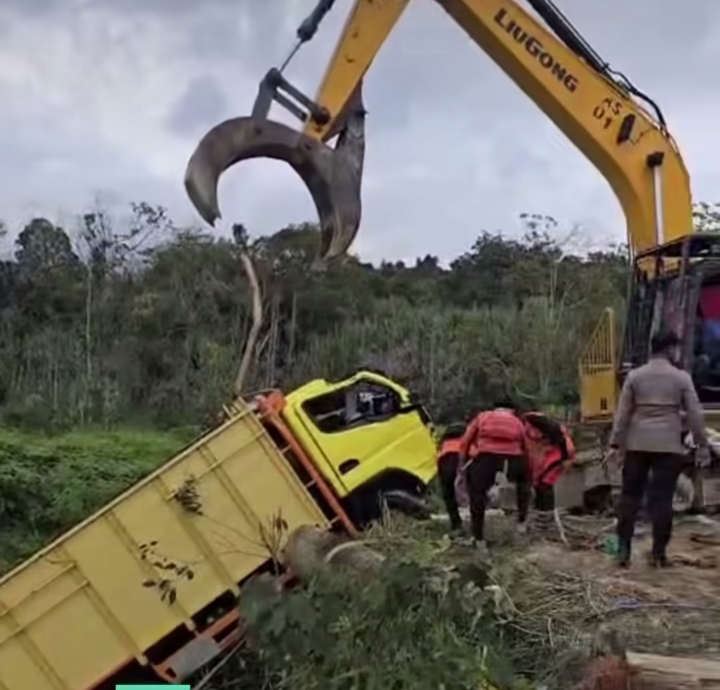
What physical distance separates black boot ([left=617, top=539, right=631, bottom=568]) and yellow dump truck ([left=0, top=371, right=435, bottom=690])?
7.07ft

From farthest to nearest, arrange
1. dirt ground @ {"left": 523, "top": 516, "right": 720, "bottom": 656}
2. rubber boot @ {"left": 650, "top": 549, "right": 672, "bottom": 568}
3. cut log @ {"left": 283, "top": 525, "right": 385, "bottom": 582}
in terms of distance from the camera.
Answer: rubber boot @ {"left": 650, "top": 549, "right": 672, "bottom": 568} < cut log @ {"left": 283, "top": 525, "right": 385, "bottom": 582} < dirt ground @ {"left": 523, "top": 516, "right": 720, "bottom": 656}

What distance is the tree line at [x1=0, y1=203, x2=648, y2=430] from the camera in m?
29.6

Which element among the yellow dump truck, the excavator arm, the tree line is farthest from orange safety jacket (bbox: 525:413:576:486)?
the tree line

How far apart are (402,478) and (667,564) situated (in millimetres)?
2785

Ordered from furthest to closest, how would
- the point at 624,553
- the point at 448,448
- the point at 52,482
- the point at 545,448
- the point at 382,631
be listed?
the point at 52,482 < the point at 448,448 < the point at 545,448 < the point at 624,553 < the point at 382,631

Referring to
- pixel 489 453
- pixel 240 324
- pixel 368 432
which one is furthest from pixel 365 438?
pixel 240 324

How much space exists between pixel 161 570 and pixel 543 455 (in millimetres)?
2984

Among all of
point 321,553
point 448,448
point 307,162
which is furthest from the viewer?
point 307,162

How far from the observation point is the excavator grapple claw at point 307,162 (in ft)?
35.1

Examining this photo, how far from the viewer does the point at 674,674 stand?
5.49 m

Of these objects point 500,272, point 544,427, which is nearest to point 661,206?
point 544,427

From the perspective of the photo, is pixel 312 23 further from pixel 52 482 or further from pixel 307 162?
pixel 52 482

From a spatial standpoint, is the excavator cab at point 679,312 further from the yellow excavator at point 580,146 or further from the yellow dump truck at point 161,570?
the yellow dump truck at point 161,570

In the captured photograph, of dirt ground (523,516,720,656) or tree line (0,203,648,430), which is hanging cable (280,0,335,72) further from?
tree line (0,203,648,430)
